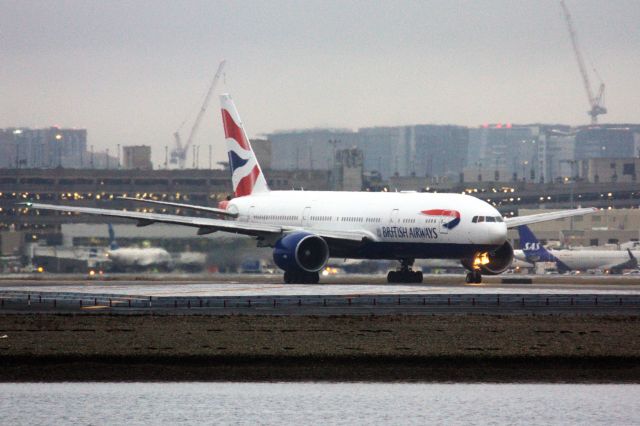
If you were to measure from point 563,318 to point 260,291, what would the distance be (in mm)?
22992

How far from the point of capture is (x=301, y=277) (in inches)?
3263

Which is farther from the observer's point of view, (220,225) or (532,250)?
(532,250)

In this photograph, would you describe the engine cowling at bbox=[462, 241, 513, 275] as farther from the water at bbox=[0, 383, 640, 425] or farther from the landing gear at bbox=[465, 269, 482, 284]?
the water at bbox=[0, 383, 640, 425]

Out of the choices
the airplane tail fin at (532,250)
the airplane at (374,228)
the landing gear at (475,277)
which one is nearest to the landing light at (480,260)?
the airplane at (374,228)

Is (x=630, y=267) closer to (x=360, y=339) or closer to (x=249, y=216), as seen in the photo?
(x=249, y=216)

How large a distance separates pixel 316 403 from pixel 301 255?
41.2 meters

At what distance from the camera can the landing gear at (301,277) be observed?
8262cm

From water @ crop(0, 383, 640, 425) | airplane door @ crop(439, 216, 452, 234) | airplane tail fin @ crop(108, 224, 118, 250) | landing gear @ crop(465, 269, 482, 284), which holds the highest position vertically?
airplane door @ crop(439, 216, 452, 234)

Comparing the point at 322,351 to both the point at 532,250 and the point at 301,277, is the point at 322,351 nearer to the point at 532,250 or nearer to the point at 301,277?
the point at 301,277

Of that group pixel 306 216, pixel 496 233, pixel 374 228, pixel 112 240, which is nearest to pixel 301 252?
pixel 374 228

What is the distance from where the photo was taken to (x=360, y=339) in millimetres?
48750

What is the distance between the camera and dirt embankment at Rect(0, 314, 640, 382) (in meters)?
43.3

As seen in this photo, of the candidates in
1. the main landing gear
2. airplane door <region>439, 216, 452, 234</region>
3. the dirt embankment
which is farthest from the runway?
the dirt embankment

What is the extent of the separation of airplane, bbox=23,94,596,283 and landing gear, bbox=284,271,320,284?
0.06 m
